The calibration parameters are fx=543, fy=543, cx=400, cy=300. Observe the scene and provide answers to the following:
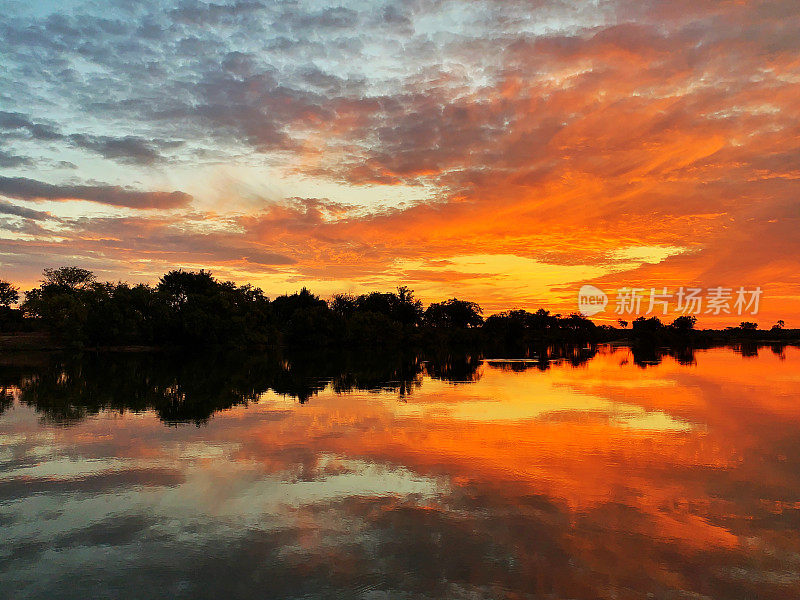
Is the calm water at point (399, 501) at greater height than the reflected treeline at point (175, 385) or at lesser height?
greater

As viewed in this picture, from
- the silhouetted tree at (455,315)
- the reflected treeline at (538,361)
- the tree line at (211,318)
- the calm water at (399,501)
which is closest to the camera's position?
the calm water at (399,501)

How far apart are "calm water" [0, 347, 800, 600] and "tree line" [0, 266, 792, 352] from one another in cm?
4952

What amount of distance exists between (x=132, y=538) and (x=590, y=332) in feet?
458

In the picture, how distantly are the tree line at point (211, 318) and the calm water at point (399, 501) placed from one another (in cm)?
4952

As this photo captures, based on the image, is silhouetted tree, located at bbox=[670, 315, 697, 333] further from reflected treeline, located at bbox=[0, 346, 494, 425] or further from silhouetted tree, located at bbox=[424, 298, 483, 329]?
reflected treeline, located at bbox=[0, 346, 494, 425]

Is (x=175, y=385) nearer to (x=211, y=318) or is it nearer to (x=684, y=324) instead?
(x=211, y=318)

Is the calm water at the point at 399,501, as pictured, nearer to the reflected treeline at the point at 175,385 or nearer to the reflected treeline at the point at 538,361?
the reflected treeline at the point at 175,385

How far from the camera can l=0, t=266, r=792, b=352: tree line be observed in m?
66.5

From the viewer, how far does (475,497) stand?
33.9 feet

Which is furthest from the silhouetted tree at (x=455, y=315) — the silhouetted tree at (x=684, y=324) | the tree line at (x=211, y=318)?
the silhouetted tree at (x=684, y=324)

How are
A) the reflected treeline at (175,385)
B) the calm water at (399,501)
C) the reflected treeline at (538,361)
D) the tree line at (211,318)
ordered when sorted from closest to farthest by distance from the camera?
the calm water at (399,501)
the reflected treeline at (175,385)
the reflected treeline at (538,361)
the tree line at (211,318)

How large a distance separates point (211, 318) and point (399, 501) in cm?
6425

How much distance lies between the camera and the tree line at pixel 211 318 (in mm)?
66500

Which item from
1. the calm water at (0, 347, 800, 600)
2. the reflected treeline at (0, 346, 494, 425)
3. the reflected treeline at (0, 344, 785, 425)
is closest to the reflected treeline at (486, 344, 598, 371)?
the reflected treeline at (0, 344, 785, 425)
